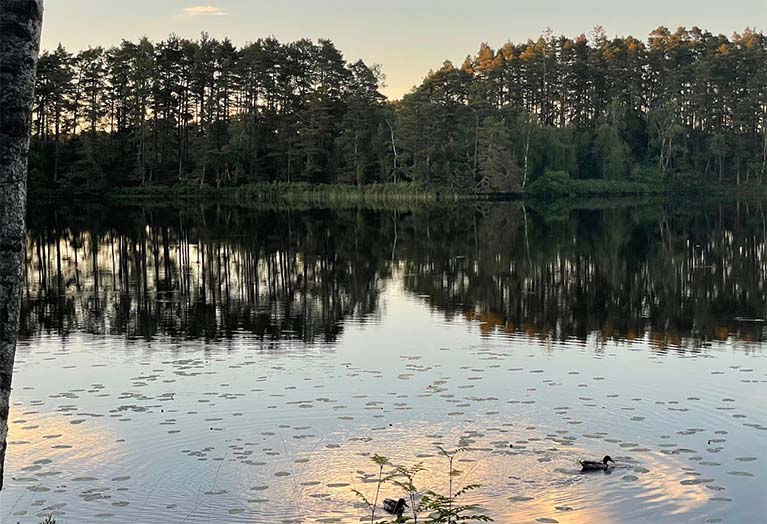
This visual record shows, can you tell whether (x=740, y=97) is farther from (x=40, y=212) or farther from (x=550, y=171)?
(x=40, y=212)

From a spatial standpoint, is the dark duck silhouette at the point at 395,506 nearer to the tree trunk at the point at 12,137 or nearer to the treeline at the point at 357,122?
the tree trunk at the point at 12,137

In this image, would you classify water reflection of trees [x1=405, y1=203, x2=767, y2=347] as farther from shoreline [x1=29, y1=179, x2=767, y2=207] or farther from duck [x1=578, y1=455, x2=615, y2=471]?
shoreline [x1=29, y1=179, x2=767, y2=207]

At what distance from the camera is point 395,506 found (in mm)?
6746

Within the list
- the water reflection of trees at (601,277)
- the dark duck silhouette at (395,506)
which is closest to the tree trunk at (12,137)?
the dark duck silhouette at (395,506)

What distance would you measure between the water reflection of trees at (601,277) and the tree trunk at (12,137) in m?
11.9

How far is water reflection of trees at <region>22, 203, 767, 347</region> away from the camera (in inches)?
623

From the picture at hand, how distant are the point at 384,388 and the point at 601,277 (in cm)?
1212

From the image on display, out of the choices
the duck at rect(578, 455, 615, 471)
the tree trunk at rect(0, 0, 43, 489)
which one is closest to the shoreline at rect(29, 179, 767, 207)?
the duck at rect(578, 455, 615, 471)

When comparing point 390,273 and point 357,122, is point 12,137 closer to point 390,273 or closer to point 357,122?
point 390,273

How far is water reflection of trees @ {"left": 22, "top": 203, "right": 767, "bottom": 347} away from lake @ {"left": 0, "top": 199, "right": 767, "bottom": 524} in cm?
12

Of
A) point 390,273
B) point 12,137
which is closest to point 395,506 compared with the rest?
point 12,137

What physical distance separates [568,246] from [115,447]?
2277cm

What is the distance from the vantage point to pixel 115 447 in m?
8.56

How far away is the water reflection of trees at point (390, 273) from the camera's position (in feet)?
51.9
